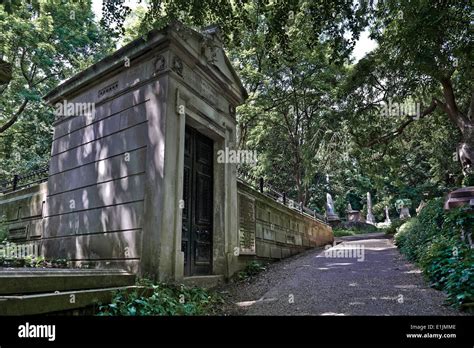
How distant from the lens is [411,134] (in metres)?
18.6

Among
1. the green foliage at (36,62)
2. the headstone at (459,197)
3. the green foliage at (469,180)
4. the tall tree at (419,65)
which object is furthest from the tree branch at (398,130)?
the green foliage at (36,62)

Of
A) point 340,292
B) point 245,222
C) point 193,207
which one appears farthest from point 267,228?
point 340,292

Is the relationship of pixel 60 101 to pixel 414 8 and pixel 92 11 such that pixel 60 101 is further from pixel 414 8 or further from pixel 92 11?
pixel 92 11

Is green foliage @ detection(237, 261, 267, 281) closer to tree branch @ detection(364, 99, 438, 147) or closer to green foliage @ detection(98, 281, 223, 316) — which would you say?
green foliage @ detection(98, 281, 223, 316)

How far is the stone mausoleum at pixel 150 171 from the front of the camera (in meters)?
5.80

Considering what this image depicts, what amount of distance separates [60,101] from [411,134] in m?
17.6

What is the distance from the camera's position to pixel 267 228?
1013cm

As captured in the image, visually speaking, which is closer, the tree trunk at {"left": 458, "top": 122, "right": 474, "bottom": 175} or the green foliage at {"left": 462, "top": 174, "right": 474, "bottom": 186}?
the green foliage at {"left": 462, "top": 174, "right": 474, "bottom": 186}

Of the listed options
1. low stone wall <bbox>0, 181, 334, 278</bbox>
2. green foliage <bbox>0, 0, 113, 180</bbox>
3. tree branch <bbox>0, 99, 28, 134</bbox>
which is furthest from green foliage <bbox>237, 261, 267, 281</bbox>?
tree branch <bbox>0, 99, 28, 134</bbox>

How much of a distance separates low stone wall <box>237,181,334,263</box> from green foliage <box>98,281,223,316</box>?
8.81 ft

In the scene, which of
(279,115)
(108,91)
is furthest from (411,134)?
(108,91)

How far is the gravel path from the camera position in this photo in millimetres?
4664

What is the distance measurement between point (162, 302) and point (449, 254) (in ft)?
17.9
